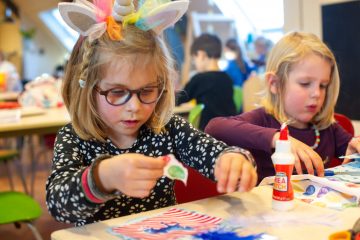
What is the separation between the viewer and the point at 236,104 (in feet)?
11.2

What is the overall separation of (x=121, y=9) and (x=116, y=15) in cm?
2

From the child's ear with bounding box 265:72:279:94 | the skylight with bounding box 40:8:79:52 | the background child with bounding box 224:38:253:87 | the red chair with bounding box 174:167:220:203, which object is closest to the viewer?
the red chair with bounding box 174:167:220:203

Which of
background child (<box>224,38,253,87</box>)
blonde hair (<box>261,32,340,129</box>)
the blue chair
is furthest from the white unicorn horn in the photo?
background child (<box>224,38,253,87</box>)

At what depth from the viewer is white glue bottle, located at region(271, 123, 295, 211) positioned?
0.89 metres

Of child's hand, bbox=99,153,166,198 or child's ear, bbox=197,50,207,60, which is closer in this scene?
child's hand, bbox=99,153,166,198

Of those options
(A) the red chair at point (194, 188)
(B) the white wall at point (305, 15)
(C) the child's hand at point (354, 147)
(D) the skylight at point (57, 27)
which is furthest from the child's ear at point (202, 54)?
(D) the skylight at point (57, 27)

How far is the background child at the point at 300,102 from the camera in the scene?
1.49 metres

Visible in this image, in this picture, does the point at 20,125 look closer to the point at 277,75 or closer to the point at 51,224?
the point at 51,224

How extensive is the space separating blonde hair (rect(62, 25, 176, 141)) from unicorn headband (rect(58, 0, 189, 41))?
21 mm

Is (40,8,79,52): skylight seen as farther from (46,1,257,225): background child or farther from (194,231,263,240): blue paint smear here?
(194,231,263,240): blue paint smear

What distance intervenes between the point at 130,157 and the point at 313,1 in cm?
185

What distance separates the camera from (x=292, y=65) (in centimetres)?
155

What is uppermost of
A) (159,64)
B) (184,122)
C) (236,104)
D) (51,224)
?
(159,64)

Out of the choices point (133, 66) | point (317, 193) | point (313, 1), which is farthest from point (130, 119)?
point (313, 1)
